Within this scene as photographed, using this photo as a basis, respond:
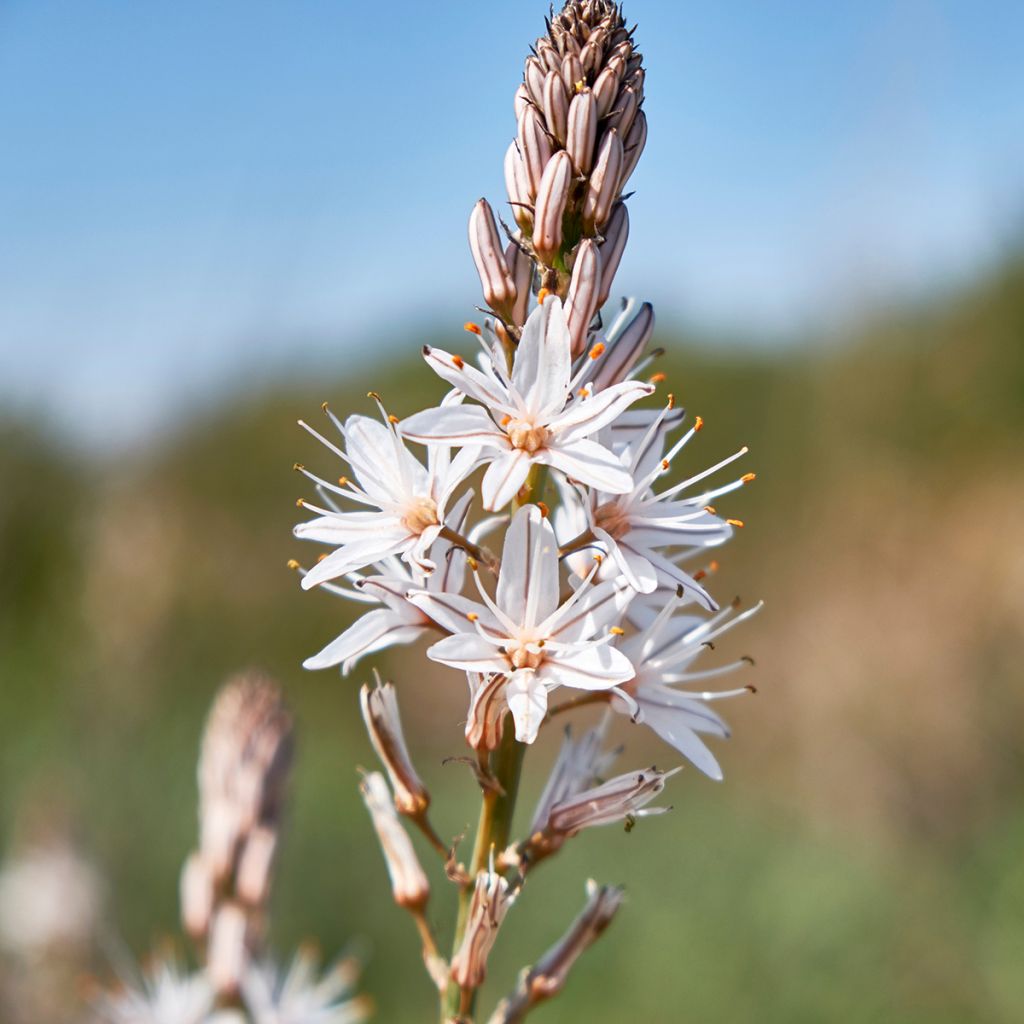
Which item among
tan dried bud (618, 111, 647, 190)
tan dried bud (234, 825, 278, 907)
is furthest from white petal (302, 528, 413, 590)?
tan dried bud (234, 825, 278, 907)

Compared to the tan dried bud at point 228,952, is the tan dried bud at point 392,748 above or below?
above

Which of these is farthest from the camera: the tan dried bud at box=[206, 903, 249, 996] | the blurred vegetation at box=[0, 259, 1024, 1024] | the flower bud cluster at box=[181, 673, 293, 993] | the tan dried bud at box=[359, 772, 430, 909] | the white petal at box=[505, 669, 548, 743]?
the blurred vegetation at box=[0, 259, 1024, 1024]

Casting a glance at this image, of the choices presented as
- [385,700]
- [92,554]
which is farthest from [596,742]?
[92,554]

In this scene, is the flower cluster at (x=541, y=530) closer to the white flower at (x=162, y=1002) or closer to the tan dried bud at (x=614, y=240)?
the tan dried bud at (x=614, y=240)

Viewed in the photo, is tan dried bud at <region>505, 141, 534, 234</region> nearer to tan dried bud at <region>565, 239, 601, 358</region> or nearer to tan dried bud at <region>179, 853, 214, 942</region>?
tan dried bud at <region>565, 239, 601, 358</region>

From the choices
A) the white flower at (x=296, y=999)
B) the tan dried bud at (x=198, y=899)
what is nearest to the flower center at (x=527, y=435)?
the white flower at (x=296, y=999)

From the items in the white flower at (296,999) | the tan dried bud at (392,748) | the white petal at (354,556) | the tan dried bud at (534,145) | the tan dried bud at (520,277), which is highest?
the tan dried bud at (534,145)

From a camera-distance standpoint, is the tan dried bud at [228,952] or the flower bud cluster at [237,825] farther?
the flower bud cluster at [237,825]
